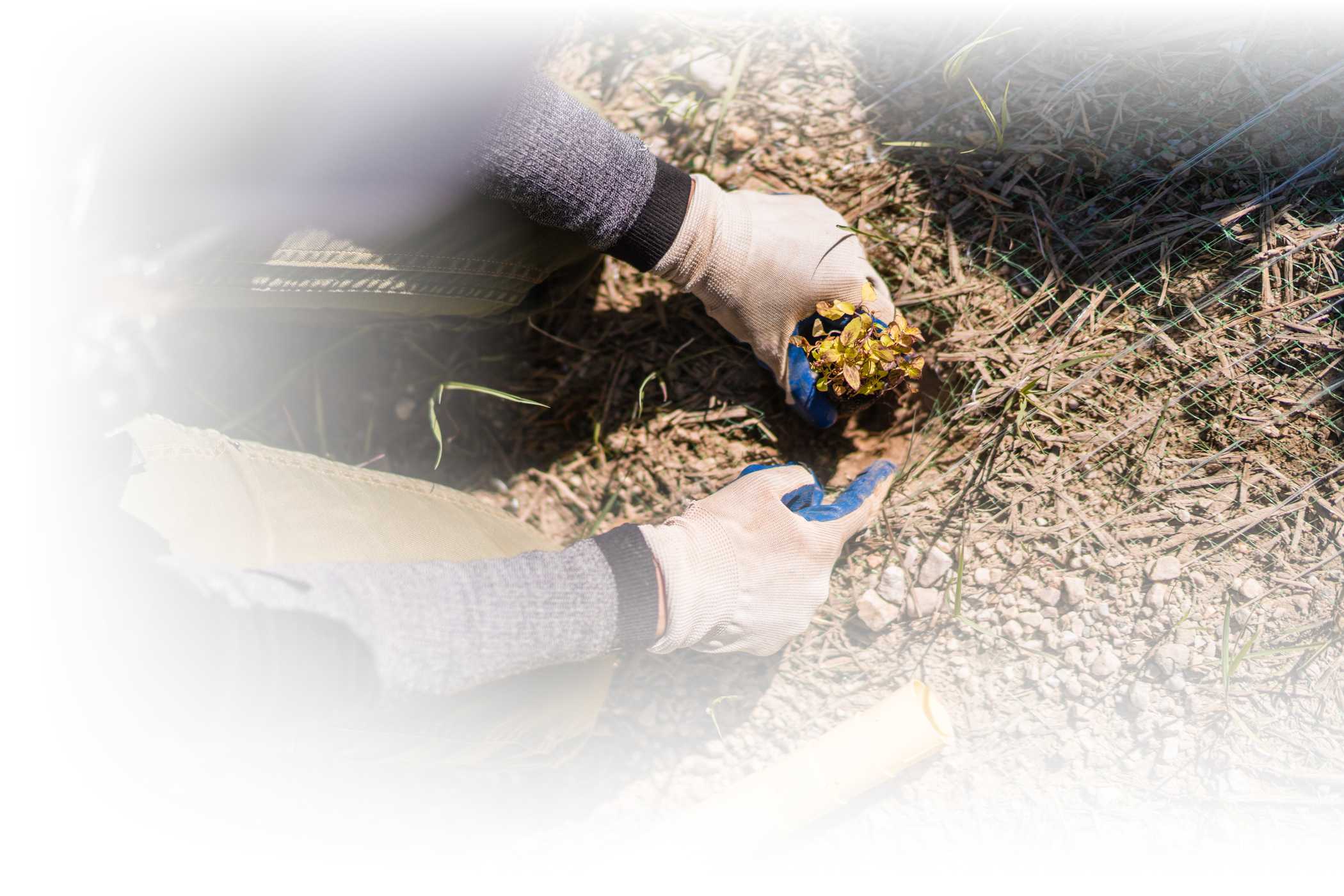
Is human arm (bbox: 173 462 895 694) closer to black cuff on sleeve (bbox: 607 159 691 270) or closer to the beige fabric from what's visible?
the beige fabric

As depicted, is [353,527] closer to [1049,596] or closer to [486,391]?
[486,391]

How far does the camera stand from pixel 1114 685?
155 centimetres

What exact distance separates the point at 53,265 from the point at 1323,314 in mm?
2317

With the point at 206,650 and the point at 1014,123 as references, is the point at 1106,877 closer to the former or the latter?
the point at 1014,123

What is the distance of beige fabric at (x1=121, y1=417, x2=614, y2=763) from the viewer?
1.22 meters

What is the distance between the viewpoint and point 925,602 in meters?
1.61

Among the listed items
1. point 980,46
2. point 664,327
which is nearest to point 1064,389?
point 980,46

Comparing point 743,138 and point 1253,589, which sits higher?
point 743,138

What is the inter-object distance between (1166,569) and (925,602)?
1.53 feet

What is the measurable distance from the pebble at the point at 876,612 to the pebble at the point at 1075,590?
0.33m

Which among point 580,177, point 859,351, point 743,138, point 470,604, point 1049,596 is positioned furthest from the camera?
point 743,138

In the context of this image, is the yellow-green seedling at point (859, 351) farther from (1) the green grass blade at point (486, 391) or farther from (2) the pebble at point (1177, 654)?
(2) the pebble at point (1177, 654)

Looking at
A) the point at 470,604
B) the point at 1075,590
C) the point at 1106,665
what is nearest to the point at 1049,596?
the point at 1075,590

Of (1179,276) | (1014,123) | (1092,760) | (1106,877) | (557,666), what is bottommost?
(1106,877)
